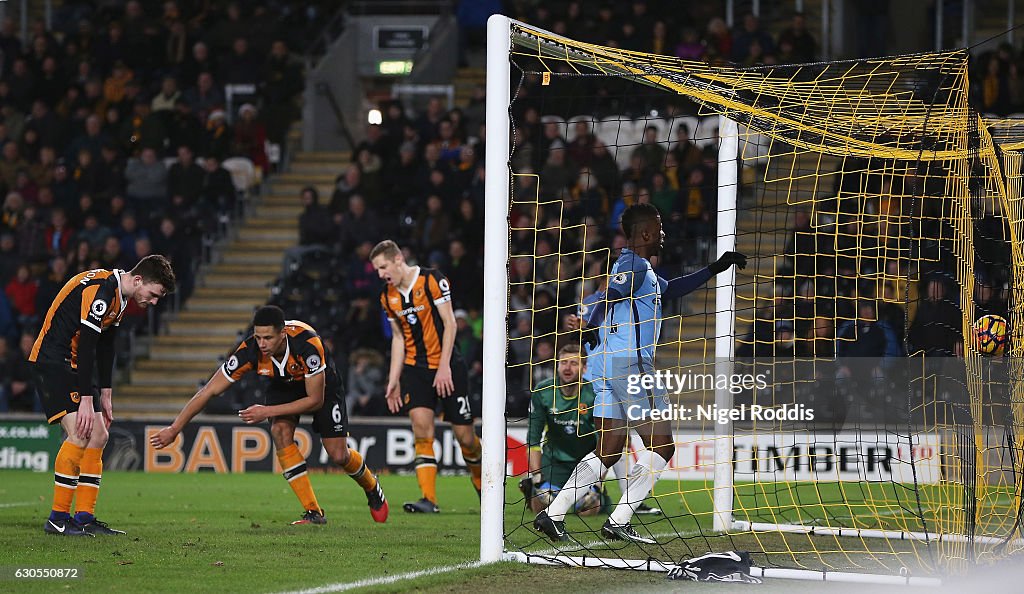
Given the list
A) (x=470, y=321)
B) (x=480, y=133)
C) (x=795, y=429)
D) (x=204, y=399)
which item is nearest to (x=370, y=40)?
(x=480, y=133)

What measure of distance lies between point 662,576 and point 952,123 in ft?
12.4

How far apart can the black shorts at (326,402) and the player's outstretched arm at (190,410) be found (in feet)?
1.84

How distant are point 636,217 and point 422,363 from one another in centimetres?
288

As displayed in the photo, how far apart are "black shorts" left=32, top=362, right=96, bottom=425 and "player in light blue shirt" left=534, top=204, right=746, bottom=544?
3094 millimetres

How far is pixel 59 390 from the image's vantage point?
805cm

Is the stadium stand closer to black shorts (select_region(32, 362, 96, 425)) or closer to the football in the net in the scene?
the football in the net

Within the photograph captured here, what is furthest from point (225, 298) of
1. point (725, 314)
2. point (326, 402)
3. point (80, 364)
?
point (725, 314)

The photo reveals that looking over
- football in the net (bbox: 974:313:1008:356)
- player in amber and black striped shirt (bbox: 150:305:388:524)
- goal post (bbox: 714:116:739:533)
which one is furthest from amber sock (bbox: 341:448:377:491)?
football in the net (bbox: 974:313:1008:356)

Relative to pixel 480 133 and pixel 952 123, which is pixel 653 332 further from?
pixel 480 133

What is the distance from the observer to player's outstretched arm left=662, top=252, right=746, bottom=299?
283 inches

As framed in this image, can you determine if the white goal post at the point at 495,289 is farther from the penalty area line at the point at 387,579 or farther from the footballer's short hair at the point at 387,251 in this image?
the footballer's short hair at the point at 387,251

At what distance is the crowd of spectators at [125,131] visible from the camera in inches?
708

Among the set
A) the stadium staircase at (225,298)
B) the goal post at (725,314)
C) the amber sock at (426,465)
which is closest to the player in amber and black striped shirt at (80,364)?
the amber sock at (426,465)

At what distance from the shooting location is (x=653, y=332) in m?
7.75
